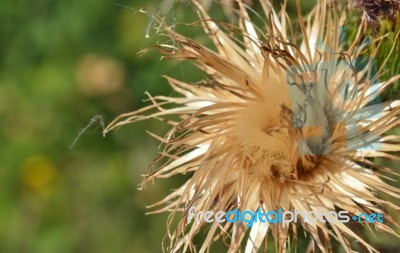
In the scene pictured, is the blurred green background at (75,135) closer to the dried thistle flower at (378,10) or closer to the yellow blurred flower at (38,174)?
the yellow blurred flower at (38,174)

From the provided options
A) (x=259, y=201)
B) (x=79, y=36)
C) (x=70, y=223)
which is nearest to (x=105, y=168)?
(x=70, y=223)

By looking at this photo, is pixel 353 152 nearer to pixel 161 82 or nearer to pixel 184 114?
pixel 184 114

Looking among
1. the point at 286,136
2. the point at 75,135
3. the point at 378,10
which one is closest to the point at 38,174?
the point at 75,135

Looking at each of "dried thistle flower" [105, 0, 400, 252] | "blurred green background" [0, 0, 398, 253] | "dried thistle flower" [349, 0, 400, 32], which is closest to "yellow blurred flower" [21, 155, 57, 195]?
"blurred green background" [0, 0, 398, 253]

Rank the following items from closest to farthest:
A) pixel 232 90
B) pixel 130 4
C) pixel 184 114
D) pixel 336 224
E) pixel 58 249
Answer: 1. pixel 336 224
2. pixel 232 90
3. pixel 184 114
4. pixel 130 4
5. pixel 58 249

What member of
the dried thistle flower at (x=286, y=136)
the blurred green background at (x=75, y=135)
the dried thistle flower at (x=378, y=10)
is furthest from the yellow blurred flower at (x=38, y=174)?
the dried thistle flower at (x=378, y=10)

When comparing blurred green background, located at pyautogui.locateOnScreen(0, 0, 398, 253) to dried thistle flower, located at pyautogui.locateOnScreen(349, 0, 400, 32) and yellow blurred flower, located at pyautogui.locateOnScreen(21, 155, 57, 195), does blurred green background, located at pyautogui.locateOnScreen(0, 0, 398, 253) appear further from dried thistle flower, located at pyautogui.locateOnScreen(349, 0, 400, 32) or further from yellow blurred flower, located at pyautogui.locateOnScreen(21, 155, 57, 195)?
dried thistle flower, located at pyautogui.locateOnScreen(349, 0, 400, 32)
